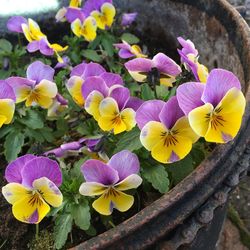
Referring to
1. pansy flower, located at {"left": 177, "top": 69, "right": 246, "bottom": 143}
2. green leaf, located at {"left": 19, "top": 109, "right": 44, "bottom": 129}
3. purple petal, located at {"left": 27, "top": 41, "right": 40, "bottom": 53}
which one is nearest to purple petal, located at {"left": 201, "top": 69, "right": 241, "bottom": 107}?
pansy flower, located at {"left": 177, "top": 69, "right": 246, "bottom": 143}

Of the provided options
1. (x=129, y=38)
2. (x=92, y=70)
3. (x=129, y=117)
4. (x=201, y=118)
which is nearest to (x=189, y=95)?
(x=201, y=118)

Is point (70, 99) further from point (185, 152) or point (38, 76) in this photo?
point (185, 152)

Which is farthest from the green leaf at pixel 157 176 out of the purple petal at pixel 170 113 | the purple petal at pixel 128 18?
the purple petal at pixel 128 18

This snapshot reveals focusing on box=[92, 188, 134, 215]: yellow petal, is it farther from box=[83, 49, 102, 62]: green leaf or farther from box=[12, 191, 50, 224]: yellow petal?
box=[83, 49, 102, 62]: green leaf

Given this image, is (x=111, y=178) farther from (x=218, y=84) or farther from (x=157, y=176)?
(x=218, y=84)

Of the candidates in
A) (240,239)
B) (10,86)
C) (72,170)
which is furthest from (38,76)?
(240,239)

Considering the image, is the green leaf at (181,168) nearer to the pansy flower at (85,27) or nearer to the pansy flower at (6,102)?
the pansy flower at (6,102)
